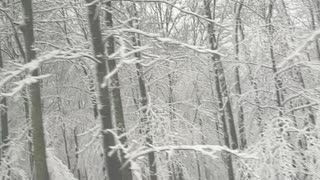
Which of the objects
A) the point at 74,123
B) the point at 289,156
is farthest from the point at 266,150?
the point at 74,123

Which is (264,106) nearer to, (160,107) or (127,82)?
(160,107)

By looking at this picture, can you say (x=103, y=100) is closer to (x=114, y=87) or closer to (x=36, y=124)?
(x=114, y=87)

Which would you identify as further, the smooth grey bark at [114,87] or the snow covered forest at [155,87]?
the snow covered forest at [155,87]

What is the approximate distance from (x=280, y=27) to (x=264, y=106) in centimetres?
248

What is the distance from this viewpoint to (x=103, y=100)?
18.7ft

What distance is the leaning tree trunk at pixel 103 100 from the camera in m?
5.70

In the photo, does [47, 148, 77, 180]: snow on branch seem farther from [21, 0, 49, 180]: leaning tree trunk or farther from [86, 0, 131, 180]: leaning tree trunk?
[86, 0, 131, 180]: leaning tree trunk

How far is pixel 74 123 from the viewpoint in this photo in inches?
721

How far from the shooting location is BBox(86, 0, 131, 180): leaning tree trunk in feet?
18.7

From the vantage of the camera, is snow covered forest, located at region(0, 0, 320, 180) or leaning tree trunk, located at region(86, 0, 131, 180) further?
snow covered forest, located at region(0, 0, 320, 180)

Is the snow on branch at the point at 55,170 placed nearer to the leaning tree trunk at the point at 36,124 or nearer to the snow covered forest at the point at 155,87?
the snow covered forest at the point at 155,87

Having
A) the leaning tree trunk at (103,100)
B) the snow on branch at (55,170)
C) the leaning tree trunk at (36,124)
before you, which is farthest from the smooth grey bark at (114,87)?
the snow on branch at (55,170)

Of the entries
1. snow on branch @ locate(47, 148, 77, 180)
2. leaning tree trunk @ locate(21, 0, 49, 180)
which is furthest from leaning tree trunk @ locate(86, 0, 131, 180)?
snow on branch @ locate(47, 148, 77, 180)

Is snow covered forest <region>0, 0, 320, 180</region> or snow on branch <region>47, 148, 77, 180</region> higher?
snow covered forest <region>0, 0, 320, 180</region>
